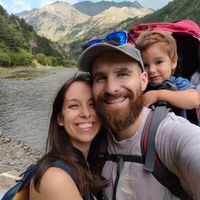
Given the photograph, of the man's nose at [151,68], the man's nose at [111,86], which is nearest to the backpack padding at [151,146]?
the man's nose at [111,86]

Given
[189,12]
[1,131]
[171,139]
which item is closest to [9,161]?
[1,131]

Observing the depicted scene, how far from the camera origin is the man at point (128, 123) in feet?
6.17

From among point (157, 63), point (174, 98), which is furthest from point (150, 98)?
point (157, 63)

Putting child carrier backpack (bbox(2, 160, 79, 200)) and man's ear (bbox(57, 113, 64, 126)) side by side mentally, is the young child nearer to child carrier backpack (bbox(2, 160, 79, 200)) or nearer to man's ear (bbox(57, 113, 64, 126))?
man's ear (bbox(57, 113, 64, 126))

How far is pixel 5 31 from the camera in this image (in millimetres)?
83812

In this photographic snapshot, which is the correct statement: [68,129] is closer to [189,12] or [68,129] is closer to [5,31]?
[5,31]

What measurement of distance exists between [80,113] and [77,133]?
0.16 m

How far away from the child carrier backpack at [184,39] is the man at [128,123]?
0.92 m

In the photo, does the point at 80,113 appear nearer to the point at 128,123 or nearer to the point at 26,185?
the point at 128,123

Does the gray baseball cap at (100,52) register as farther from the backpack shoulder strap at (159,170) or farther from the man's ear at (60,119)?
the backpack shoulder strap at (159,170)

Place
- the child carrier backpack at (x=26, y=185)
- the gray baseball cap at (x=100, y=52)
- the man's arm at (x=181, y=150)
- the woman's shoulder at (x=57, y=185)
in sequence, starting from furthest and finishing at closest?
1. the gray baseball cap at (x=100, y=52)
2. the child carrier backpack at (x=26, y=185)
3. the woman's shoulder at (x=57, y=185)
4. the man's arm at (x=181, y=150)

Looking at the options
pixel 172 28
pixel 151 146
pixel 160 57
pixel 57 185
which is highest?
pixel 172 28

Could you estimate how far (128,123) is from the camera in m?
2.18

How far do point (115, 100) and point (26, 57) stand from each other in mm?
80157
